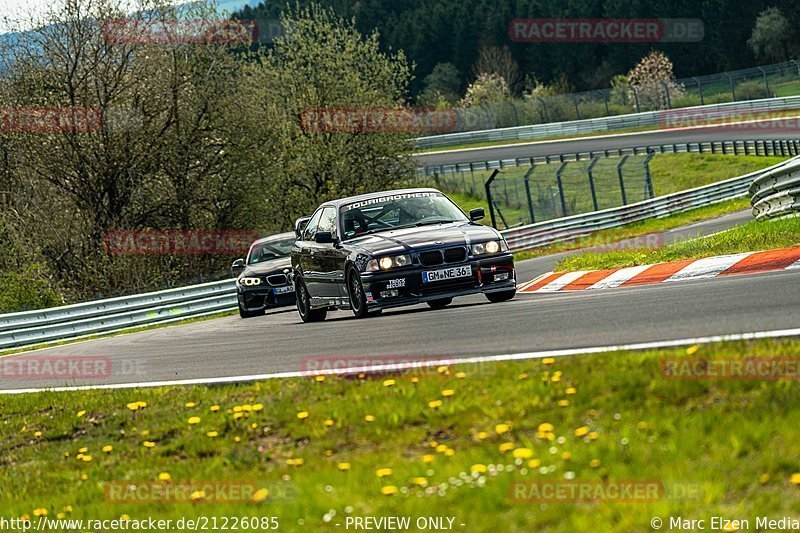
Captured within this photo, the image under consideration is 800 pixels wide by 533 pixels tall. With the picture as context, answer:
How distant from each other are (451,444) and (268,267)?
52.3 feet

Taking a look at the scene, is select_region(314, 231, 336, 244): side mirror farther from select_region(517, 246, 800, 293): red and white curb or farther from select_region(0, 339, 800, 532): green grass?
select_region(0, 339, 800, 532): green grass

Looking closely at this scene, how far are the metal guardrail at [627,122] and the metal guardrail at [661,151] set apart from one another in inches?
139

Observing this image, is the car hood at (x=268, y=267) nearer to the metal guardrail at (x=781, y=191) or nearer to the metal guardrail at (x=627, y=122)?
the metal guardrail at (x=781, y=191)

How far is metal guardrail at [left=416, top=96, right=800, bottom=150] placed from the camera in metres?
61.8

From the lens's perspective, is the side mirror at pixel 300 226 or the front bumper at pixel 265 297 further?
the front bumper at pixel 265 297

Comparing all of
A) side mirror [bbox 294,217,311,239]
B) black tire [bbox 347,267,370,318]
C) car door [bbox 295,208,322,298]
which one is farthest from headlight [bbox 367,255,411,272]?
side mirror [bbox 294,217,311,239]

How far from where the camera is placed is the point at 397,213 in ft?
47.6

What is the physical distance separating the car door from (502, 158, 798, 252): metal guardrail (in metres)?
14.6

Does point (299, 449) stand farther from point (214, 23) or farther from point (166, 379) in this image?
point (214, 23)

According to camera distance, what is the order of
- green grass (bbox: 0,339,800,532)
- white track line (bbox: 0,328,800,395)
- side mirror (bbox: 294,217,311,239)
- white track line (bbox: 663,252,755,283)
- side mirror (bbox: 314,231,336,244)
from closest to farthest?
green grass (bbox: 0,339,800,532) → white track line (bbox: 0,328,800,395) → white track line (bbox: 663,252,755,283) → side mirror (bbox: 314,231,336,244) → side mirror (bbox: 294,217,311,239)

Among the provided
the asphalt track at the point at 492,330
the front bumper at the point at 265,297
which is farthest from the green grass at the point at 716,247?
the front bumper at the point at 265,297

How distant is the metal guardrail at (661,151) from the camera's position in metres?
48.8

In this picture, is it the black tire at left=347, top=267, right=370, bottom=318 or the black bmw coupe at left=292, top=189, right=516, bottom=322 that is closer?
the black bmw coupe at left=292, top=189, right=516, bottom=322

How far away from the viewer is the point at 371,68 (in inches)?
1743
